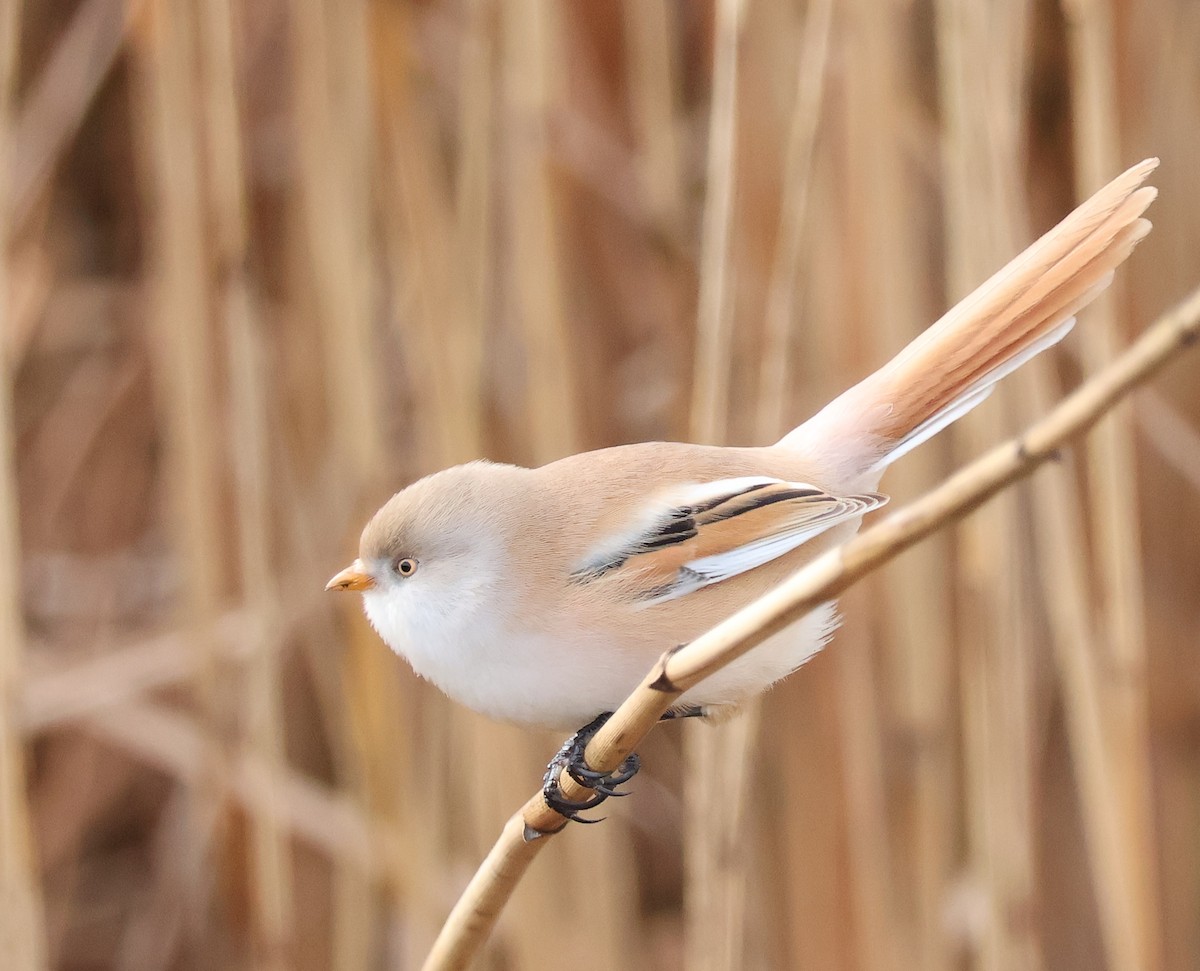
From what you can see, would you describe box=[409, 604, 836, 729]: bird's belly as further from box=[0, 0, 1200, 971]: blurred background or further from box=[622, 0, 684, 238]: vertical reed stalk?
box=[622, 0, 684, 238]: vertical reed stalk

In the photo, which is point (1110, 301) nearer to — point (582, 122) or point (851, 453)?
point (851, 453)

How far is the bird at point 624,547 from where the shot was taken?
75cm

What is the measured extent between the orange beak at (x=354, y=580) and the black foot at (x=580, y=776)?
175mm

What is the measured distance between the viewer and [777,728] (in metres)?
2.01

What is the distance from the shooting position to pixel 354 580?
817 mm

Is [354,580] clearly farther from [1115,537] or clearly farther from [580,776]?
[1115,537]

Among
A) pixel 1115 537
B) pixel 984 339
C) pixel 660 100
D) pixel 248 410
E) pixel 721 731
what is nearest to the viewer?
pixel 984 339

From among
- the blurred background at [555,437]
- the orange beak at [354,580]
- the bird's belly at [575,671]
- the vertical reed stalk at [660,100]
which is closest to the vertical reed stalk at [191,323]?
the blurred background at [555,437]

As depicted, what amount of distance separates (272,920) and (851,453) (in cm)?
113

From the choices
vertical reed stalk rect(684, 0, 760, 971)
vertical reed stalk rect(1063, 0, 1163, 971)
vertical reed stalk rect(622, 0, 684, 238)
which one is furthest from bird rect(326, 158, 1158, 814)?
vertical reed stalk rect(622, 0, 684, 238)

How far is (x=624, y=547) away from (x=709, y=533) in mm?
64

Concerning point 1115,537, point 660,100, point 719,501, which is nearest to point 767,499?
point 719,501

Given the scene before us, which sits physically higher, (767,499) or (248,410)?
(248,410)

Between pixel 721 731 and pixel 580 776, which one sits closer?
pixel 580 776
